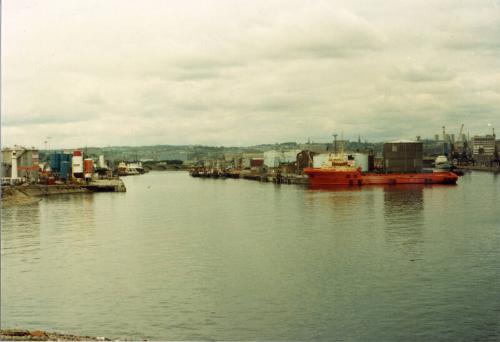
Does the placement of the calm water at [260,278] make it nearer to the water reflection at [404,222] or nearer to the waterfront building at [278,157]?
the water reflection at [404,222]

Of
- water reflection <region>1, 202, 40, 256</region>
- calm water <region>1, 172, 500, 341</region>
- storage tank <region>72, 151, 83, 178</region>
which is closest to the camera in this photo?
calm water <region>1, 172, 500, 341</region>

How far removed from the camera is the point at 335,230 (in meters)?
20.0

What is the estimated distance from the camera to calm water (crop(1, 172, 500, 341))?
975 centimetres

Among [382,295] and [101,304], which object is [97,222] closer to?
[101,304]

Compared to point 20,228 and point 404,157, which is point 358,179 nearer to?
point 404,157

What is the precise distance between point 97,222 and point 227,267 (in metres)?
11.0

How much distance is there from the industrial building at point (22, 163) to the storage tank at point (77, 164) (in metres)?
4.29

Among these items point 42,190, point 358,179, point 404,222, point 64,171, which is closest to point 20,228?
point 404,222

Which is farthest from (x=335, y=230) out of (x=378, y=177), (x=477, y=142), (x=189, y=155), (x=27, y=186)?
(x=189, y=155)

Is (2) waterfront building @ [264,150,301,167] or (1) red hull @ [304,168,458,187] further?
(2) waterfront building @ [264,150,301,167]

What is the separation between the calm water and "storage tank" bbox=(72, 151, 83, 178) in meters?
26.7

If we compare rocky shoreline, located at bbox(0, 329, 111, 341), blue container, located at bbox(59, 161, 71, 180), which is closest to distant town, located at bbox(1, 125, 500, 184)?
blue container, located at bbox(59, 161, 71, 180)

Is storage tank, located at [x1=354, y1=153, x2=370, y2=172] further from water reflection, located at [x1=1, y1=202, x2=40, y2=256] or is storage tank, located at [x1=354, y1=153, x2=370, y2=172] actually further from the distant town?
water reflection, located at [x1=1, y1=202, x2=40, y2=256]

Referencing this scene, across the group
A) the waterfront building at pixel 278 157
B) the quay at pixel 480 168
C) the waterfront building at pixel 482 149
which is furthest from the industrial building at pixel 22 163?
the waterfront building at pixel 482 149
